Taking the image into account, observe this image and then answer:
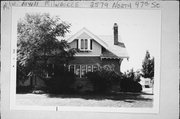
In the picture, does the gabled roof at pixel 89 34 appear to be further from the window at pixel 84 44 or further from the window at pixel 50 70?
the window at pixel 50 70

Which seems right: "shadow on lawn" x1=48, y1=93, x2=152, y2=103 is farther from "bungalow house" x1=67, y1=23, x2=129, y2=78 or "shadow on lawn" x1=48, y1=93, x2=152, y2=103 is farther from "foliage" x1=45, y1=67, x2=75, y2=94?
Answer: "bungalow house" x1=67, y1=23, x2=129, y2=78

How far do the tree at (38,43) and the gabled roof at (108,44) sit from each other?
0.19m

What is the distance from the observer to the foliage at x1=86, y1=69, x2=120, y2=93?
3326 mm

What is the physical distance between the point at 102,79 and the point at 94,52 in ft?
1.24

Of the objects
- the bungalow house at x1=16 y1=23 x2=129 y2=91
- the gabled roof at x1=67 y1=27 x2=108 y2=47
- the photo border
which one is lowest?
the photo border

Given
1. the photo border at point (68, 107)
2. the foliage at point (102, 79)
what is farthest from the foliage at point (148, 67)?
the foliage at point (102, 79)

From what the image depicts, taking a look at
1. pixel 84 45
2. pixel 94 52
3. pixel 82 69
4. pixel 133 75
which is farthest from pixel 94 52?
pixel 133 75

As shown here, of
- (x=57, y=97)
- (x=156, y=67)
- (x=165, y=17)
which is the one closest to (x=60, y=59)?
(x=57, y=97)

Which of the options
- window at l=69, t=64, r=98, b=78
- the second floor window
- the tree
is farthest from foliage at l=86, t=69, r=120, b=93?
the tree

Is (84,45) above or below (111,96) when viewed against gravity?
above

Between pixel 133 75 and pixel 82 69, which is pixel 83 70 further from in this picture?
pixel 133 75

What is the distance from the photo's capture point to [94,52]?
11.0ft

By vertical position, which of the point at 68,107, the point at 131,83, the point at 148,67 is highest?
the point at 148,67

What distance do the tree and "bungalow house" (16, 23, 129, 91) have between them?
154 mm
